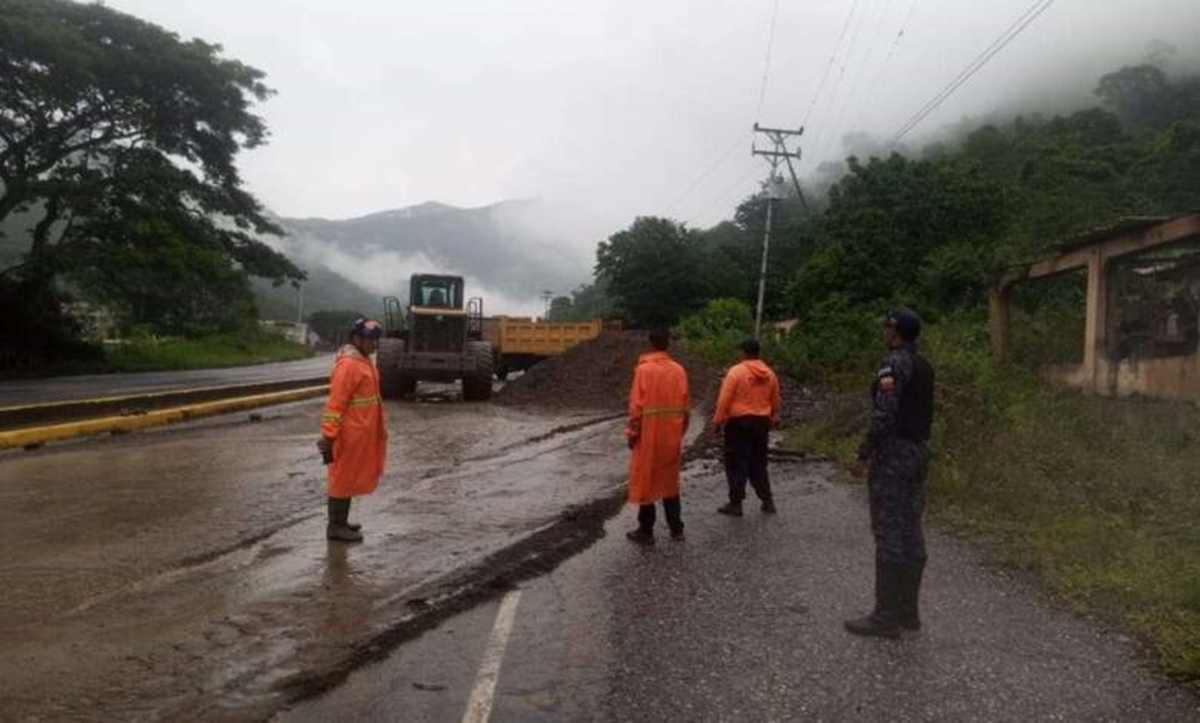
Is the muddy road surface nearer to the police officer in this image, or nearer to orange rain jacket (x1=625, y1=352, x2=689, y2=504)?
orange rain jacket (x1=625, y1=352, x2=689, y2=504)

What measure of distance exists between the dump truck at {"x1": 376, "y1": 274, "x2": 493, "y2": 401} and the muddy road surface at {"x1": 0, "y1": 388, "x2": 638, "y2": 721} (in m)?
8.56

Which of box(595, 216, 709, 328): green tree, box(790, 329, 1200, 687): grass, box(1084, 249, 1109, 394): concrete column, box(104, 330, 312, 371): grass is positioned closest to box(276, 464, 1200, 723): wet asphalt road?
box(790, 329, 1200, 687): grass

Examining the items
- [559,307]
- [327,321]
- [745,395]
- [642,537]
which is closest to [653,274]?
[745,395]

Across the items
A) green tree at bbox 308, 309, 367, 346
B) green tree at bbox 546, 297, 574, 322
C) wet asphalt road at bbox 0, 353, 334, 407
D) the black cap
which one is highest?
green tree at bbox 546, 297, 574, 322

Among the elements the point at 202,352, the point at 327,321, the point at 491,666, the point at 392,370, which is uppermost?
the point at 327,321

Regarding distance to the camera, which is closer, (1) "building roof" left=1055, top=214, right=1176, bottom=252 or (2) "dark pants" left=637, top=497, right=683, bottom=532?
(2) "dark pants" left=637, top=497, right=683, bottom=532

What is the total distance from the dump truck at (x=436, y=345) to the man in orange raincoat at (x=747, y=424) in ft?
44.9

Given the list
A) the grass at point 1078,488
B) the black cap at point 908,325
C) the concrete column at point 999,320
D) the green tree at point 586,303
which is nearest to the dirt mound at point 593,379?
the concrete column at point 999,320

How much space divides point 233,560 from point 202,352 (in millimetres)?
46659

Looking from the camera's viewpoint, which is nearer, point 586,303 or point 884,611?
point 884,611

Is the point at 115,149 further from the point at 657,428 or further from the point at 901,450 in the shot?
the point at 901,450

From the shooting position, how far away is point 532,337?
3216cm

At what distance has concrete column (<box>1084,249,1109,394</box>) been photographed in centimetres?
1512

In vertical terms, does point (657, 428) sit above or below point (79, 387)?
above
